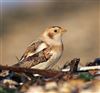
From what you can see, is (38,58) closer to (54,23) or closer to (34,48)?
(34,48)

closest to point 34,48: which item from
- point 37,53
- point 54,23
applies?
point 37,53

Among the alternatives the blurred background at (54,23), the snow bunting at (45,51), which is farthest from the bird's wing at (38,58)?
the blurred background at (54,23)

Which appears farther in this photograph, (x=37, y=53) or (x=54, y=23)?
(x=54, y=23)

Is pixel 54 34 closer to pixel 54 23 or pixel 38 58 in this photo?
pixel 38 58

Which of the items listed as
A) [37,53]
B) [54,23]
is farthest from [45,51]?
[54,23]

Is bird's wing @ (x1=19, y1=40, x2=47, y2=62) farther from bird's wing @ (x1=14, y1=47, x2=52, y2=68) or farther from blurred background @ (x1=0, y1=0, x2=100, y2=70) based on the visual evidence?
blurred background @ (x1=0, y1=0, x2=100, y2=70)

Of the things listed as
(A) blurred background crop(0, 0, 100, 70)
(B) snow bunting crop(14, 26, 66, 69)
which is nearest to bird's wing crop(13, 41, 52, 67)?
(B) snow bunting crop(14, 26, 66, 69)

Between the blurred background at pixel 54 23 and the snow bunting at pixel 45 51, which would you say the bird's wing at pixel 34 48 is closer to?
the snow bunting at pixel 45 51
